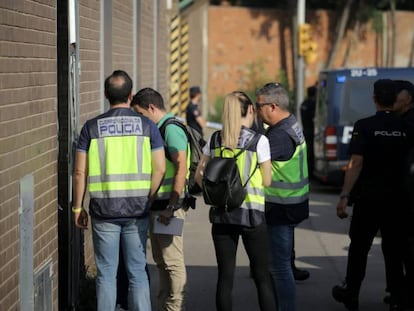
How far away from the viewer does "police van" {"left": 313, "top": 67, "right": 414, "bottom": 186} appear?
15.0 metres

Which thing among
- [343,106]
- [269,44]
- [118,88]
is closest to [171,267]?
[118,88]

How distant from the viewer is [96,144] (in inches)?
238

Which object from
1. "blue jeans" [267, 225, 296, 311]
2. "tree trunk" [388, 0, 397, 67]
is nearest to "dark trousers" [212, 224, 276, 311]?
"blue jeans" [267, 225, 296, 311]

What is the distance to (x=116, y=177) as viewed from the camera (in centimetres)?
602

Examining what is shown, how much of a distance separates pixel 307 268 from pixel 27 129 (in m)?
4.61

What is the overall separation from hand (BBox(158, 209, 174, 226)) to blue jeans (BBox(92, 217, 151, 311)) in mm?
308

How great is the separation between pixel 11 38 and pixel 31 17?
0.55 m

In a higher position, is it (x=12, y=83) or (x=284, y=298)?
(x=12, y=83)

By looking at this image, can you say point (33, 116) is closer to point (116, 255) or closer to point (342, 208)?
point (116, 255)

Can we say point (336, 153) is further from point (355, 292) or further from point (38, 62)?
point (38, 62)

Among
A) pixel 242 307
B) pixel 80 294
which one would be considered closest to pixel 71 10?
pixel 80 294

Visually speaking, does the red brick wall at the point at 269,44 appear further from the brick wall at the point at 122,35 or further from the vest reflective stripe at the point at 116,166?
the vest reflective stripe at the point at 116,166

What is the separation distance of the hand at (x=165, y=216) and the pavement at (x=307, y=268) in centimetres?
149

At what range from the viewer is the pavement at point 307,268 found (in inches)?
320
